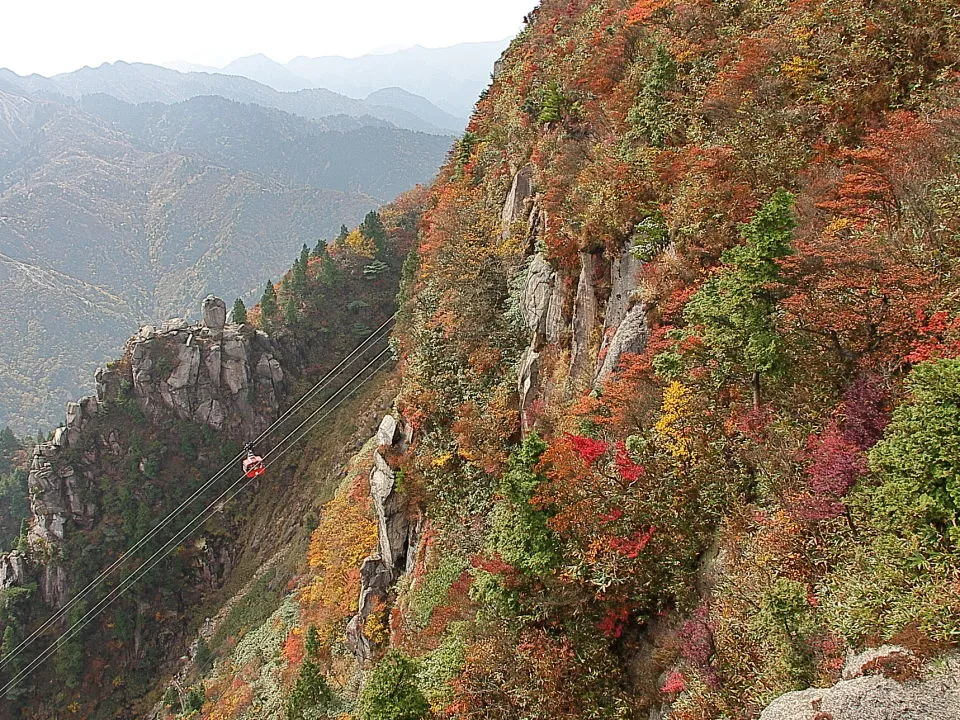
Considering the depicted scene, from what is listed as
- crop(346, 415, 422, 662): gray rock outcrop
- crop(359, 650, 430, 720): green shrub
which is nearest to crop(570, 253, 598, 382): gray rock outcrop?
crop(359, 650, 430, 720): green shrub

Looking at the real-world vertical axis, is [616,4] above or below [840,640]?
above

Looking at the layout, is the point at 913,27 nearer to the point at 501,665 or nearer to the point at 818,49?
the point at 818,49

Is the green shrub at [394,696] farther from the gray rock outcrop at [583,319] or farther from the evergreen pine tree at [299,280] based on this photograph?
the evergreen pine tree at [299,280]

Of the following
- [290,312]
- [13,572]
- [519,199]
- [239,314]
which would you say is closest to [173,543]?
[13,572]

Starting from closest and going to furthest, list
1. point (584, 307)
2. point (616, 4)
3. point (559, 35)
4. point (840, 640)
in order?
point (840, 640)
point (584, 307)
point (616, 4)
point (559, 35)

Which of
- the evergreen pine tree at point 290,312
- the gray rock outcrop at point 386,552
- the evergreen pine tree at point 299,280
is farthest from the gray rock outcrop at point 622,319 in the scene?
the evergreen pine tree at point 299,280

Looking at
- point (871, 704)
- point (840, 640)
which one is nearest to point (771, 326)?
point (840, 640)
